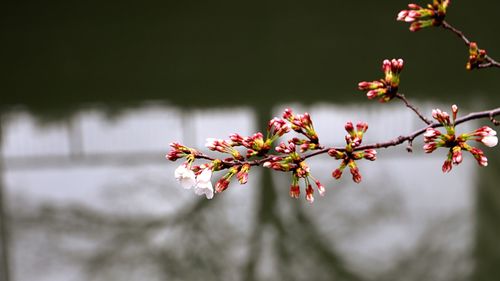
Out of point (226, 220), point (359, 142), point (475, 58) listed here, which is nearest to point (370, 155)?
point (359, 142)

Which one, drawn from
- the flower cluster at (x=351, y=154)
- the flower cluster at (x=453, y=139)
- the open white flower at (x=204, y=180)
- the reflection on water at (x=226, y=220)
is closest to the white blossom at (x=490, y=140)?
the flower cluster at (x=453, y=139)

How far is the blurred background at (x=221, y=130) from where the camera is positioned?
2.10m

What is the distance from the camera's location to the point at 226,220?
2131mm

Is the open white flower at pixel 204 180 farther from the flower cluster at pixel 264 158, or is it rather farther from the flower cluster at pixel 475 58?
the flower cluster at pixel 475 58

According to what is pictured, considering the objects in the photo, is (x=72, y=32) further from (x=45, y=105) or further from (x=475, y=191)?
(x=475, y=191)

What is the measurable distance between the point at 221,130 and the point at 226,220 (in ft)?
1.21

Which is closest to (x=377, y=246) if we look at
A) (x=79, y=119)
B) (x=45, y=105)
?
(x=79, y=119)

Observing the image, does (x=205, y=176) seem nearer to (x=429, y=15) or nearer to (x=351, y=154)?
(x=351, y=154)

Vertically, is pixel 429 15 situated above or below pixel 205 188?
above

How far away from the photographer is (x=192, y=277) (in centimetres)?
209

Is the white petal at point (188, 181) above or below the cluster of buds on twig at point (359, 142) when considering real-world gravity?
below

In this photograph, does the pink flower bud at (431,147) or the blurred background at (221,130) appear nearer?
the pink flower bud at (431,147)

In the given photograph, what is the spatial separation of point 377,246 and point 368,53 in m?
0.82

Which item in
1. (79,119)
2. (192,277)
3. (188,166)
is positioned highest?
(79,119)
